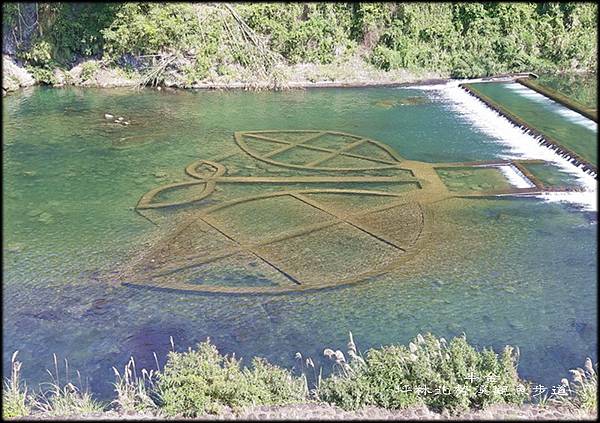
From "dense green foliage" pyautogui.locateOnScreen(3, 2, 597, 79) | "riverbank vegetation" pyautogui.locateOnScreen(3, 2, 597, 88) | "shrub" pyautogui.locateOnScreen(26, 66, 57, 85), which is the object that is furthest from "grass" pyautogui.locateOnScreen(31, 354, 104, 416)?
"shrub" pyautogui.locateOnScreen(26, 66, 57, 85)

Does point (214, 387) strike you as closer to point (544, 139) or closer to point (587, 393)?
point (587, 393)

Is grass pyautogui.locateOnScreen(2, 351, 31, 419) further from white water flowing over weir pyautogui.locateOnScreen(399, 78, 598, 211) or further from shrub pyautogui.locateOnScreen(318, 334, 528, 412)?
white water flowing over weir pyautogui.locateOnScreen(399, 78, 598, 211)

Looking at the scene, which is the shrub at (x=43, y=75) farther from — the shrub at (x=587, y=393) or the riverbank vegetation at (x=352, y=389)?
the shrub at (x=587, y=393)

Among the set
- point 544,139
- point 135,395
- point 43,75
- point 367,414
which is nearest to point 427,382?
point 367,414

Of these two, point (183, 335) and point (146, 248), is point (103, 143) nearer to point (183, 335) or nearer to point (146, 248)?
point (146, 248)

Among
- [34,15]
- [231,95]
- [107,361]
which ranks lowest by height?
[107,361]

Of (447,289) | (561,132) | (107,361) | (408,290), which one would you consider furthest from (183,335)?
(561,132)
